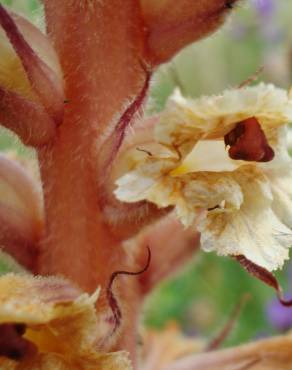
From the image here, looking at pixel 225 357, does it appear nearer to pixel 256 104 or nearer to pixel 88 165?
pixel 88 165

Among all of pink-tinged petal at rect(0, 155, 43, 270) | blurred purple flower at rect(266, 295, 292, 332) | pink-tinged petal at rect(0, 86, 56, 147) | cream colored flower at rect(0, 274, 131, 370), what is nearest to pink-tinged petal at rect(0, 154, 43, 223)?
pink-tinged petal at rect(0, 155, 43, 270)

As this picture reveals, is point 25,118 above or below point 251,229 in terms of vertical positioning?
above

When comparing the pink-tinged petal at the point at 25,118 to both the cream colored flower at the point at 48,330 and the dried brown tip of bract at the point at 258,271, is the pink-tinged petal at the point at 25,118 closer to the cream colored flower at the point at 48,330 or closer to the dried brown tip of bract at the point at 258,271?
the cream colored flower at the point at 48,330

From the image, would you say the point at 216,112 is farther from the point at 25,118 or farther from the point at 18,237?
the point at 18,237

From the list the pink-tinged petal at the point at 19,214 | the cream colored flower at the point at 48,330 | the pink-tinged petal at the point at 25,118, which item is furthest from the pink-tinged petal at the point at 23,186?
the cream colored flower at the point at 48,330

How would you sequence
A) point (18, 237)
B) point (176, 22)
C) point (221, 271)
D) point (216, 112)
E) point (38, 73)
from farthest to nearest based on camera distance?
point (221, 271), point (18, 237), point (176, 22), point (38, 73), point (216, 112)

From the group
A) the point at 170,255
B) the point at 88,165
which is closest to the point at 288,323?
the point at 170,255

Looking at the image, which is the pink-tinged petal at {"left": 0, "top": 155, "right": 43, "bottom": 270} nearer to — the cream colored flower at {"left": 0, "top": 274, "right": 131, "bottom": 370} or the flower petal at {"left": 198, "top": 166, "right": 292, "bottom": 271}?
the cream colored flower at {"left": 0, "top": 274, "right": 131, "bottom": 370}

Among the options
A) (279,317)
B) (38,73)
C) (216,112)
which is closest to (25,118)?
(38,73)
